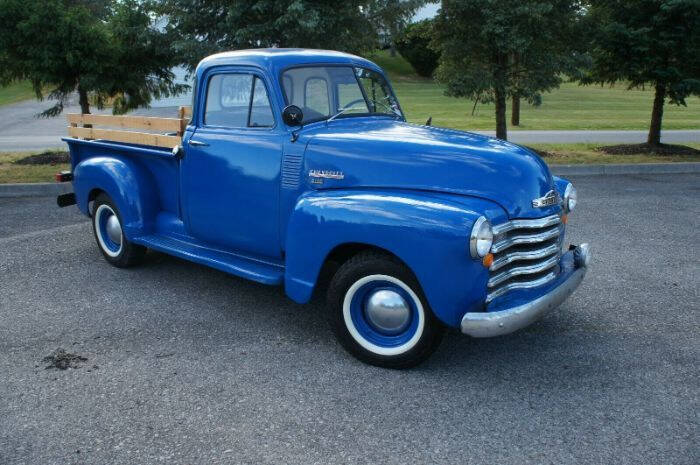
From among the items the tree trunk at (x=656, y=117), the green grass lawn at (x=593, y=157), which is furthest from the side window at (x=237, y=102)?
the tree trunk at (x=656, y=117)

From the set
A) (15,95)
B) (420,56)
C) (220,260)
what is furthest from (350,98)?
(420,56)

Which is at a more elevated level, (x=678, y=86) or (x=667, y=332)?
(x=678, y=86)

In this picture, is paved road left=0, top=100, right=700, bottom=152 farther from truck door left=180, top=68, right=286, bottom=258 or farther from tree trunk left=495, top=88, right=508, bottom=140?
truck door left=180, top=68, right=286, bottom=258

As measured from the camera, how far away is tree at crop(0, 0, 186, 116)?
10531 millimetres

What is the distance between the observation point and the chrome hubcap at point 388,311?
3930mm

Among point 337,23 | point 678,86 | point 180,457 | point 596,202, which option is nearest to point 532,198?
point 180,457

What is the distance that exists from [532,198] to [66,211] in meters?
6.41

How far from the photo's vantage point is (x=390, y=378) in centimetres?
391

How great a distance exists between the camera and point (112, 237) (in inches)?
240

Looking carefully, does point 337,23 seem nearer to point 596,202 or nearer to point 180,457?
point 596,202

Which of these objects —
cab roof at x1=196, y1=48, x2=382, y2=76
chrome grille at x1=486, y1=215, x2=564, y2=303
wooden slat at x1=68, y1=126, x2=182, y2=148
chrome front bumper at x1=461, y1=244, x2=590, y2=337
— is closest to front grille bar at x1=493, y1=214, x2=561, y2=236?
chrome grille at x1=486, y1=215, x2=564, y2=303

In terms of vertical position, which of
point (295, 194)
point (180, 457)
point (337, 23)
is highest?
point (337, 23)

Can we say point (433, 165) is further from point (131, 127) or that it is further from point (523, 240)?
point (131, 127)

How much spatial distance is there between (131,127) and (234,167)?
1691mm
